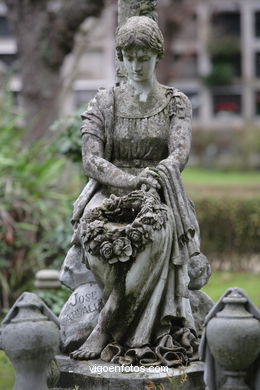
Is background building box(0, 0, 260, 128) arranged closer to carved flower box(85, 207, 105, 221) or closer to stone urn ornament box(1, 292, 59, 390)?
carved flower box(85, 207, 105, 221)

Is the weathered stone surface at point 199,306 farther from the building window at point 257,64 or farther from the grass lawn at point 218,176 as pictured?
the building window at point 257,64

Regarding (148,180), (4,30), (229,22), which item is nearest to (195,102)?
(229,22)

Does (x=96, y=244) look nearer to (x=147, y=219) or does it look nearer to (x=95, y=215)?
(x=95, y=215)

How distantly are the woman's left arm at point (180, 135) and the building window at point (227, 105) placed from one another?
38080mm

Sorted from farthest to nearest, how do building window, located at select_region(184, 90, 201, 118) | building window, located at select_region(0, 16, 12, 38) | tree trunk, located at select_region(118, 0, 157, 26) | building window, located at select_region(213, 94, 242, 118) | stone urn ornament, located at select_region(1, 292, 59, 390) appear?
building window, located at select_region(213, 94, 242, 118)
building window, located at select_region(184, 90, 201, 118)
building window, located at select_region(0, 16, 12, 38)
tree trunk, located at select_region(118, 0, 157, 26)
stone urn ornament, located at select_region(1, 292, 59, 390)

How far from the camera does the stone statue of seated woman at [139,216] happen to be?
711 centimetres

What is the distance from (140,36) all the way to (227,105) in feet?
128

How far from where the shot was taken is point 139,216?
280 inches

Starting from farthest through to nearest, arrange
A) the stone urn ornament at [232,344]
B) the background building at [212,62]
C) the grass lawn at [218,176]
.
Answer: the background building at [212,62], the grass lawn at [218,176], the stone urn ornament at [232,344]

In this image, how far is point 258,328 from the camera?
20.6 ft

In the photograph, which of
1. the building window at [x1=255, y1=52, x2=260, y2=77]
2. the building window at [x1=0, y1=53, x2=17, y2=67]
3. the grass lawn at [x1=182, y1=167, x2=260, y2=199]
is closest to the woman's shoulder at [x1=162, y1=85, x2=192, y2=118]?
the grass lawn at [x1=182, y1=167, x2=260, y2=199]

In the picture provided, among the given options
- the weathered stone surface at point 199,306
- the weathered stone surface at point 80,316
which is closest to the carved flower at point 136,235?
the weathered stone surface at point 80,316

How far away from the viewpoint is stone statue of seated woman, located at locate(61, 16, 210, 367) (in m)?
7.11

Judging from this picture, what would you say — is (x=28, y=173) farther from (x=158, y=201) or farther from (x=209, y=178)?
(x=209, y=178)
